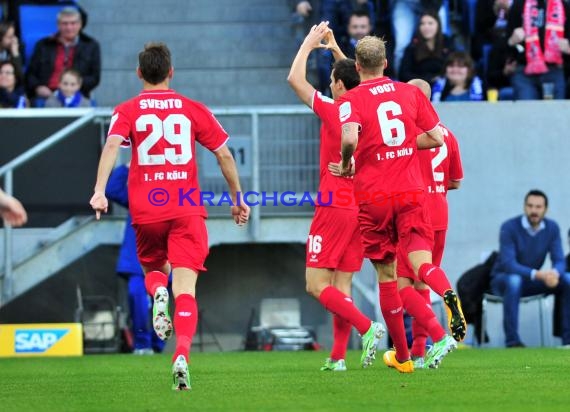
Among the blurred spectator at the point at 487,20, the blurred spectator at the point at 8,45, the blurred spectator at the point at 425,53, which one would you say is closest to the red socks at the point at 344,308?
the blurred spectator at the point at 425,53

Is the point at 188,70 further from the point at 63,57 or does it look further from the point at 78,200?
the point at 78,200

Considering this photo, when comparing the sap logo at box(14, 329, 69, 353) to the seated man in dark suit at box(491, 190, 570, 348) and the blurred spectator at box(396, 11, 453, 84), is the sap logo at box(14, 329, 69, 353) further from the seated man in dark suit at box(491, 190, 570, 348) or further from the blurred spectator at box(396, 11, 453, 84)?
the blurred spectator at box(396, 11, 453, 84)

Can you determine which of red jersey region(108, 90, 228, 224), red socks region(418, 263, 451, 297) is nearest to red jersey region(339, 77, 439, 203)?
red socks region(418, 263, 451, 297)

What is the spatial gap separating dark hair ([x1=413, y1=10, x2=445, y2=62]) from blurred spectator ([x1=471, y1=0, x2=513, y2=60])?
47.7 inches

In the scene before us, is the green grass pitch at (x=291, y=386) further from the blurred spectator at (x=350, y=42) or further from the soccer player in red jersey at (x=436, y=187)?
the blurred spectator at (x=350, y=42)

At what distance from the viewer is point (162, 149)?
969 centimetres

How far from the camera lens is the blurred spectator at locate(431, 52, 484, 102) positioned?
702 inches

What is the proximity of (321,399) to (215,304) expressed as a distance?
1050 centimetres

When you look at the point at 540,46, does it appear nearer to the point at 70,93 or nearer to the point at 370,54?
the point at 70,93

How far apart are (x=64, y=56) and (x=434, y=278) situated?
387 inches

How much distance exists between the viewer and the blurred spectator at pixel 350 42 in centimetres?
1819

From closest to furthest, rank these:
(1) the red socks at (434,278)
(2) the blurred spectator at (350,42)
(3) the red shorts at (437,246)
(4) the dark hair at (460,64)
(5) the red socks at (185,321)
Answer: (5) the red socks at (185,321) → (1) the red socks at (434,278) → (3) the red shorts at (437,246) → (4) the dark hair at (460,64) → (2) the blurred spectator at (350,42)

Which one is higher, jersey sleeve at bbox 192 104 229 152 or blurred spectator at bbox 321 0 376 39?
blurred spectator at bbox 321 0 376 39

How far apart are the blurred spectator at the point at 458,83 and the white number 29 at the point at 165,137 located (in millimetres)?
8611
